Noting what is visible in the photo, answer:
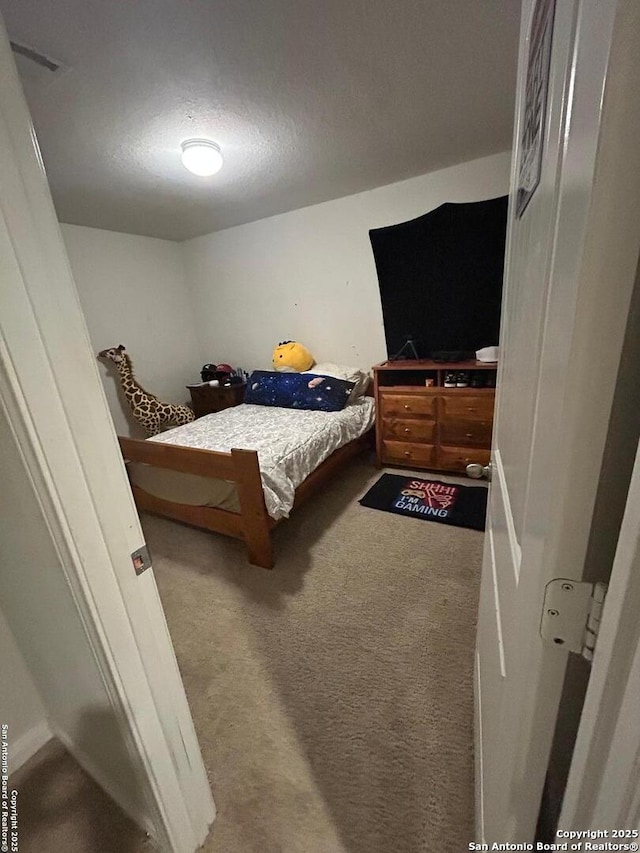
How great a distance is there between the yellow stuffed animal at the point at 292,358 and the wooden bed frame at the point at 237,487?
4.89ft

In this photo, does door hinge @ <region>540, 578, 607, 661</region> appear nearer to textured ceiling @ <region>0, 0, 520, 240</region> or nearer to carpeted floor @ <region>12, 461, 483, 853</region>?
Result: carpeted floor @ <region>12, 461, 483, 853</region>

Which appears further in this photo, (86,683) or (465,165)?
(465,165)

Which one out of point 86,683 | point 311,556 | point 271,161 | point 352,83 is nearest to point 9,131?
point 86,683

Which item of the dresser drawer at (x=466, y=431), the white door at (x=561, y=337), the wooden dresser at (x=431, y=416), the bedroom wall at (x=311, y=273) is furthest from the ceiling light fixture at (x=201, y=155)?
the dresser drawer at (x=466, y=431)

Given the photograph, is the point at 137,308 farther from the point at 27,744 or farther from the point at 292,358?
the point at 27,744

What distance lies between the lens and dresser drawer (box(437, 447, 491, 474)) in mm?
2697

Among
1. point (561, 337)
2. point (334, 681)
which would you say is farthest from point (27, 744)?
point (561, 337)

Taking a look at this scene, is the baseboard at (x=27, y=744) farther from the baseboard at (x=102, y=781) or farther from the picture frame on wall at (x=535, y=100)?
the picture frame on wall at (x=535, y=100)

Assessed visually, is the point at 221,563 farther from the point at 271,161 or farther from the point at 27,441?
the point at 271,161

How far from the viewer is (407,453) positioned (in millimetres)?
2979

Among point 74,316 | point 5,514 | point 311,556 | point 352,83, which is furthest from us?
point 311,556

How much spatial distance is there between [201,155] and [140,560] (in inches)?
87.4

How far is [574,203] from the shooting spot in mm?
339

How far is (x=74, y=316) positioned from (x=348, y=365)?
122 inches
